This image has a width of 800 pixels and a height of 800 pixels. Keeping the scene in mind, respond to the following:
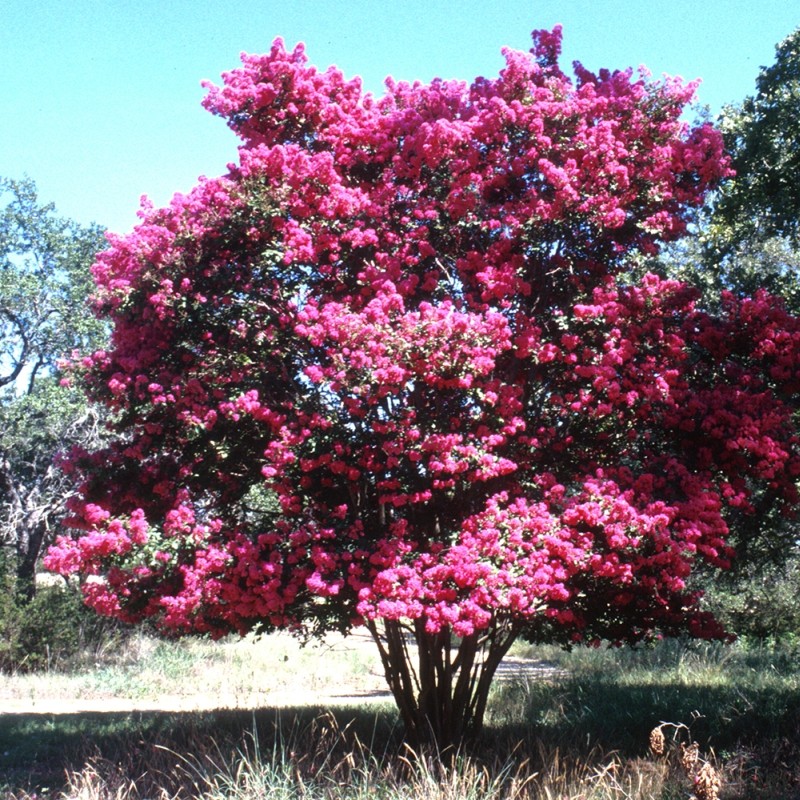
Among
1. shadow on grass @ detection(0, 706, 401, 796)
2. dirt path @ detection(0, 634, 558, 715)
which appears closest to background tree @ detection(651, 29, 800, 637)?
shadow on grass @ detection(0, 706, 401, 796)

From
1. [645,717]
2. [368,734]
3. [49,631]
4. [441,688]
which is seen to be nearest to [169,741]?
[368,734]

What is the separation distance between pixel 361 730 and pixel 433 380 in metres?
4.60

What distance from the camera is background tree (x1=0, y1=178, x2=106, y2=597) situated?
18047 mm

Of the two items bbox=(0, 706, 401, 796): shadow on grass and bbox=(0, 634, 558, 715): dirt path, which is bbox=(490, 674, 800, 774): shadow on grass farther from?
bbox=(0, 634, 558, 715): dirt path

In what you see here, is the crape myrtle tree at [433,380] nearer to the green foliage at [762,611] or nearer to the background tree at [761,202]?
the background tree at [761,202]

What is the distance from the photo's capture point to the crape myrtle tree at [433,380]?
6.19m

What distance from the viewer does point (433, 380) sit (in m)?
6.24

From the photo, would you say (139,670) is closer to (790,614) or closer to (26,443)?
(26,443)

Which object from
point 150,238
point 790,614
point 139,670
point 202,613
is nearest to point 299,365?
point 150,238

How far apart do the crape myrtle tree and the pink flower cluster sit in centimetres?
3

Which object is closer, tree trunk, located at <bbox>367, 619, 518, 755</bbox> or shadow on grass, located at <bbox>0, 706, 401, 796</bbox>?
shadow on grass, located at <bbox>0, 706, 401, 796</bbox>

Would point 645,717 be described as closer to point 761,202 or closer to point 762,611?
point 761,202

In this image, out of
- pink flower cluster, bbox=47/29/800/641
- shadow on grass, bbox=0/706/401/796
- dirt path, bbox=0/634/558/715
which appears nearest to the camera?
pink flower cluster, bbox=47/29/800/641

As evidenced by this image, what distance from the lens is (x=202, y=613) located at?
6574 millimetres
